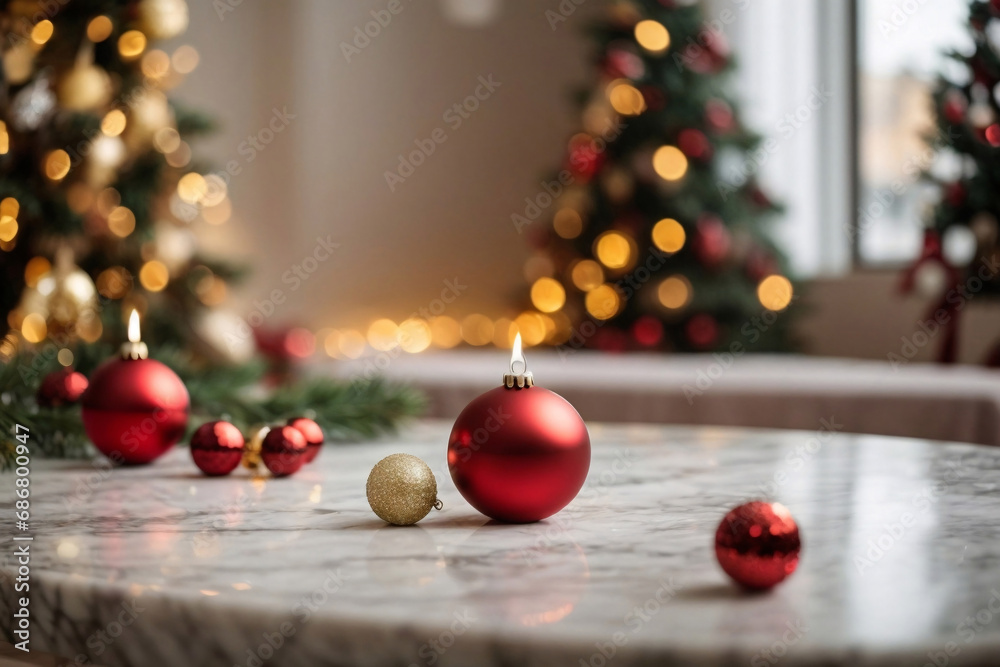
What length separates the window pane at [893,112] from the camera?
3277mm

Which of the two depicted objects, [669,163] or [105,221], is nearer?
[105,221]

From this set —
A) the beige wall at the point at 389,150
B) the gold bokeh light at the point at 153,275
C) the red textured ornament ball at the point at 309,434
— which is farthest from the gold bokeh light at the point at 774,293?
the red textured ornament ball at the point at 309,434

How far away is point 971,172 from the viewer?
2771mm

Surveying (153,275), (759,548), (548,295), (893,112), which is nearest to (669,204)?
(548,295)

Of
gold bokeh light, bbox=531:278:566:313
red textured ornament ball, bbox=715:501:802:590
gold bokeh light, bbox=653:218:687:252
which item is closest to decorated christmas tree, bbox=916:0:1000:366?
gold bokeh light, bbox=653:218:687:252

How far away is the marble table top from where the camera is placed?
0.44m

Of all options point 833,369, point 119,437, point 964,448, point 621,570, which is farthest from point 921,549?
point 833,369

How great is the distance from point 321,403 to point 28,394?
0.34 m

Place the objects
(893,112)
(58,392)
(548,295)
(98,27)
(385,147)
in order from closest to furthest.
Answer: (58,392)
(98,27)
(893,112)
(548,295)
(385,147)

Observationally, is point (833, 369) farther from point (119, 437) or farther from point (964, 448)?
point (119, 437)

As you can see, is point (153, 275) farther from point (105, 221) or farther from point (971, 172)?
point (971, 172)

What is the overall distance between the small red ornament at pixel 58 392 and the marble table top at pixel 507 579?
221 mm

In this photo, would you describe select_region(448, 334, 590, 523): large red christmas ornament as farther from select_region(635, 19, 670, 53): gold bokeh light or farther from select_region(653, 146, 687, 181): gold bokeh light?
select_region(635, 19, 670, 53): gold bokeh light

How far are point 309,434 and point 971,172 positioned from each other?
2.49 metres
